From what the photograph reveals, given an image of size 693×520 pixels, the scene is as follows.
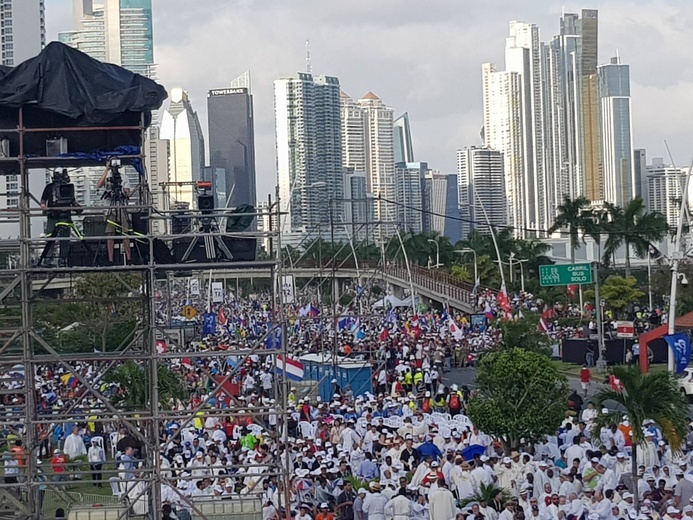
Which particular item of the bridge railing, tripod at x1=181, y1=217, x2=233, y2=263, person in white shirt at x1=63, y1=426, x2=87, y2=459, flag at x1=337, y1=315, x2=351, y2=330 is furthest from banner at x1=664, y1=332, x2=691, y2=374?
the bridge railing

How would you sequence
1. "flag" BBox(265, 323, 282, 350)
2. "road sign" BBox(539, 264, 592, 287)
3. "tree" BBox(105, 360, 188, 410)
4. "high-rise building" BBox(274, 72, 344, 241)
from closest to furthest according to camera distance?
"flag" BBox(265, 323, 282, 350) < "tree" BBox(105, 360, 188, 410) < "road sign" BBox(539, 264, 592, 287) < "high-rise building" BBox(274, 72, 344, 241)

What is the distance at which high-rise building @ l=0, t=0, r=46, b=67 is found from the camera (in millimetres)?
140750

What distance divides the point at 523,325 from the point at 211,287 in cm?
3322

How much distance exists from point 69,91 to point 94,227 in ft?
5.47

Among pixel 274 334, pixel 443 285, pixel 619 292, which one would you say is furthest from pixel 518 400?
pixel 443 285

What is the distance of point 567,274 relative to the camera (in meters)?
37.6

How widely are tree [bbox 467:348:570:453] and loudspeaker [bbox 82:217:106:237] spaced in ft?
28.7

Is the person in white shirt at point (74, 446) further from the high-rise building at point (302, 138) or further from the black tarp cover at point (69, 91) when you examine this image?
the high-rise building at point (302, 138)

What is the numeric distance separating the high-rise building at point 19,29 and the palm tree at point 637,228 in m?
86.3

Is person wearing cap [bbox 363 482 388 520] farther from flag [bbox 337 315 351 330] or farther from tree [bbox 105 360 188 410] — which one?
flag [bbox 337 315 351 330]

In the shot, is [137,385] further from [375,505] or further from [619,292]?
[619,292]

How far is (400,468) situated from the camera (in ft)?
65.5

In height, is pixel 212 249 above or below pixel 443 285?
above

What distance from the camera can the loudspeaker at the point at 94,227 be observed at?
50.5 feet
